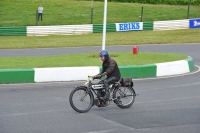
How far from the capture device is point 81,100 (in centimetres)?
1280

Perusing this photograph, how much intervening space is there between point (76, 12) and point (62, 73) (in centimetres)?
2789

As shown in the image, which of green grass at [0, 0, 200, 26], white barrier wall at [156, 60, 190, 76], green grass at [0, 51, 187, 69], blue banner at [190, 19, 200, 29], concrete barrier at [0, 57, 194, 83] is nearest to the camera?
concrete barrier at [0, 57, 194, 83]

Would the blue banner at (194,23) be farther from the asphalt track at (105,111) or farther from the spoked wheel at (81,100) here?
the spoked wheel at (81,100)

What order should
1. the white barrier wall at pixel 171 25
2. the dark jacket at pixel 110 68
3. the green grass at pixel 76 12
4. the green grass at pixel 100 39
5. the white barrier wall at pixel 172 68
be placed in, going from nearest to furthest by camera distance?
the dark jacket at pixel 110 68
the white barrier wall at pixel 172 68
the green grass at pixel 100 39
the white barrier wall at pixel 171 25
the green grass at pixel 76 12

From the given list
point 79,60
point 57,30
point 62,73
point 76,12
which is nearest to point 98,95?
point 62,73

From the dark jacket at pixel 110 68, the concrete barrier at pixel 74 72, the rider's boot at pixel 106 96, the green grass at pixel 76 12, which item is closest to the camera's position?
the rider's boot at pixel 106 96

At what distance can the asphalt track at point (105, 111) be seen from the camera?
36.1ft

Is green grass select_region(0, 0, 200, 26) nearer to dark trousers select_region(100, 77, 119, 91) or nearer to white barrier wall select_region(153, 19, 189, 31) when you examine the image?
white barrier wall select_region(153, 19, 189, 31)

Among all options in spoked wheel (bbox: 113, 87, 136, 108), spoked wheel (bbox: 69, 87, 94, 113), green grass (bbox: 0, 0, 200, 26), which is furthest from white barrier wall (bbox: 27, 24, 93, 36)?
spoked wheel (bbox: 69, 87, 94, 113)

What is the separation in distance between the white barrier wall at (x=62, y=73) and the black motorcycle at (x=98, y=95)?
4322mm

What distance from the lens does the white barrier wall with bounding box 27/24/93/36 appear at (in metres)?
36.1

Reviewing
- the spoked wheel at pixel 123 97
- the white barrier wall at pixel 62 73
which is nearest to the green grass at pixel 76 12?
the white barrier wall at pixel 62 73

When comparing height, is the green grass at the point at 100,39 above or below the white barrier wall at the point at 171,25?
below

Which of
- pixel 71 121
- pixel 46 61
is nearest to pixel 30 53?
pixel 46 61
